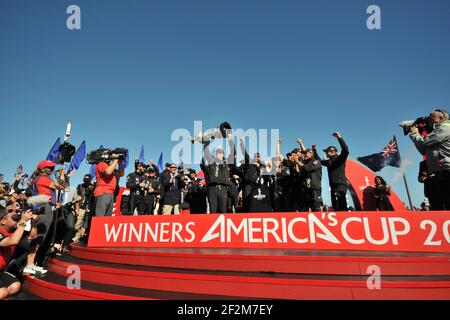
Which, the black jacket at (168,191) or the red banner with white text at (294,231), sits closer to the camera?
the red banner with white text at (294,231)

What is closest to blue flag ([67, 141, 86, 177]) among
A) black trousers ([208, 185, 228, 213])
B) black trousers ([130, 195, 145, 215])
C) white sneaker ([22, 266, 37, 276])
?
black trousers ([130, 195, 145, 215])

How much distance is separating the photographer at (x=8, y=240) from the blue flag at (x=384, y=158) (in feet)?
45.6

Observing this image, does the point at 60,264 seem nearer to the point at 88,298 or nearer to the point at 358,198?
the point at 88,298

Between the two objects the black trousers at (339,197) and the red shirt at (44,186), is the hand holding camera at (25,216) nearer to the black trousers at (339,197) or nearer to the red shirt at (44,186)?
the red shirt at (44,186)

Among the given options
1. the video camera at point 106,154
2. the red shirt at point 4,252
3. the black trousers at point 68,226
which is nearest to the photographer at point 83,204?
the black trousers at point 68,226

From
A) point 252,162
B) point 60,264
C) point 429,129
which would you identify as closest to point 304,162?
point 252,162

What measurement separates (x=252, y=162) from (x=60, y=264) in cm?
503

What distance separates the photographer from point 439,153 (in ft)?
11.0

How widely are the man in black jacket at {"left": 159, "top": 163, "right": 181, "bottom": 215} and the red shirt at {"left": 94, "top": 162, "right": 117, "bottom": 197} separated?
2.73m

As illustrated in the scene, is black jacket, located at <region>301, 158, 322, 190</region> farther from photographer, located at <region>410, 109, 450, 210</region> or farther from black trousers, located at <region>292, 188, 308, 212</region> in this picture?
photographer, located at <region>410, 109, 450, 210</region>

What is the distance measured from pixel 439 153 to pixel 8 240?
6.56 m

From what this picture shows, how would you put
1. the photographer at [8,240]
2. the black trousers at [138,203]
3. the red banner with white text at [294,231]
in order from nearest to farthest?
1. the red banner with white text at [294,231]
2. the photographer at [8,240]
3. the black trousers at [138,203]

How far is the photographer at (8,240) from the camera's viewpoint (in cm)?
320

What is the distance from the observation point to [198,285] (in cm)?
281
